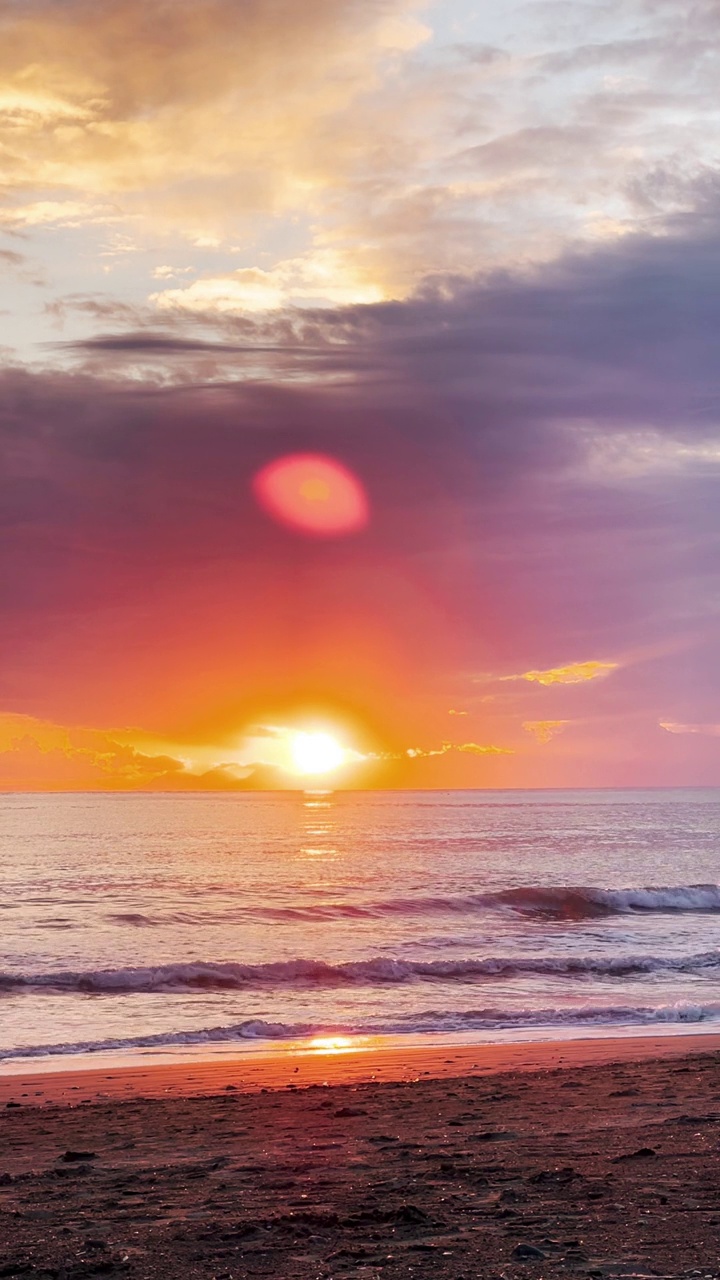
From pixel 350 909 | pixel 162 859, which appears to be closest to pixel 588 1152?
pixel 350 909

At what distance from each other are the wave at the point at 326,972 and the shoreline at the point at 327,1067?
898cm

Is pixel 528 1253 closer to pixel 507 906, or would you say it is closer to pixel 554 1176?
pixel 554 1176

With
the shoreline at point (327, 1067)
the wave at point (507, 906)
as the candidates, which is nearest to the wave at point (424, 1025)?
the shoreline at point (327, 1067)

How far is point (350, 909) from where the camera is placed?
150 ft

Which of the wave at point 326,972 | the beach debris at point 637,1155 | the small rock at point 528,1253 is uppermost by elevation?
the wave at point 326,972

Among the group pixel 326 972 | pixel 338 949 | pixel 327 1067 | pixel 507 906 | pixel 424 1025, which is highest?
pixel 507 906

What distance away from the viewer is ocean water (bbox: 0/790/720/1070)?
21703 millimetres

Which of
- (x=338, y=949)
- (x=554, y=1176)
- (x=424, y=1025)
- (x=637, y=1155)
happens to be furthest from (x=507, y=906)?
(x=554, y=1176)

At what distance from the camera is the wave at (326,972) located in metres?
27.2

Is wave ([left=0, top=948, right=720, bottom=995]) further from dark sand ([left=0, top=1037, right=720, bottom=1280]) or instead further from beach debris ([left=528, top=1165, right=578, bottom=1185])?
beach debris ([left=528, top=1165, right=578, bottom=1185])

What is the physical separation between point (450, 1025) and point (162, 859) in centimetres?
5463

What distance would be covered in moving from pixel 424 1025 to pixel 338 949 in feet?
41.5

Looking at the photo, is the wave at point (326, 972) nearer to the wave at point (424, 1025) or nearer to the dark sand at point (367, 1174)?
the wave at point (424, 1025)

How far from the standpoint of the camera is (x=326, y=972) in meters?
29.1
